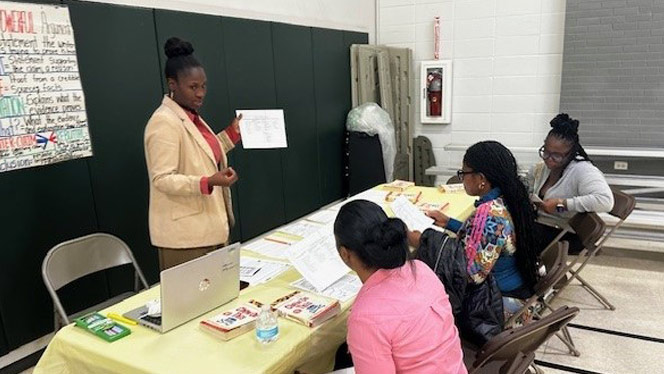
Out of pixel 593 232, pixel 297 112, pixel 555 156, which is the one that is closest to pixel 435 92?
pixel 297 112

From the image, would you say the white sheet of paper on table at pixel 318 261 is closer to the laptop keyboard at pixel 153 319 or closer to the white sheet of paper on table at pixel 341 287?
the white sheet of paper on table at pixel 341 287

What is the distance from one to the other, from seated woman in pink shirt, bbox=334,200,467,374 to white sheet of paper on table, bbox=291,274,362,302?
0.45m

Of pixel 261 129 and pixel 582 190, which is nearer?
pixel 261 129

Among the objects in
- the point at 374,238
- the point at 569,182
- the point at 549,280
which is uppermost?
the point at 374,238

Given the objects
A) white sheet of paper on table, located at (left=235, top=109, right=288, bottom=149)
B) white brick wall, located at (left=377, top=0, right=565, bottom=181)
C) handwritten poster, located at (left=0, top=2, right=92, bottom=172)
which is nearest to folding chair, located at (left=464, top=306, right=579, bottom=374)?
white sheet of paper on table, located at (left=235, top=109, right=288, bottom=149)

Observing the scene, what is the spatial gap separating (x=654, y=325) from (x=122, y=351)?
10.0ft

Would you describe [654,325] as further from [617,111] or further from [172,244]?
[172,244]

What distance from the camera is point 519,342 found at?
1455 millimetres

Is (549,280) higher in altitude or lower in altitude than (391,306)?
lower

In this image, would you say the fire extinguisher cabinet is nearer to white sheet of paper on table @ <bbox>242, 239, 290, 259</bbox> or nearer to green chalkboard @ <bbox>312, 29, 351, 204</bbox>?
green chalkboard @ <bbox>312, 29, 351, 204</bbox>

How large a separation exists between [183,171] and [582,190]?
92.9 inches

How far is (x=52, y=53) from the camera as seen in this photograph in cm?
230

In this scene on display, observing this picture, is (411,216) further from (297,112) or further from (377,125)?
(377,125)

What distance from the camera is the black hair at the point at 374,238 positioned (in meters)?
1.27
